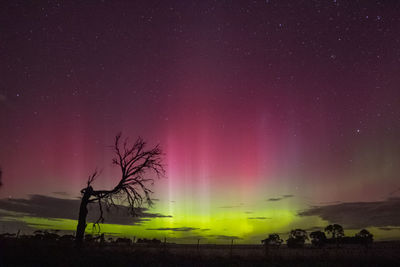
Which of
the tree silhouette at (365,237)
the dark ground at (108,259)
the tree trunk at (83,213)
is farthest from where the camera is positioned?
the tree silhouette at (365,237)

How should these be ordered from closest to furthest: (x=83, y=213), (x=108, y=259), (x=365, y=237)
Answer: (x=108, y=259), (x=83, y=213), (x=365, y=237)

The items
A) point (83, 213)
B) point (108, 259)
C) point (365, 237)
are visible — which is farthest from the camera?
point (365, 237)

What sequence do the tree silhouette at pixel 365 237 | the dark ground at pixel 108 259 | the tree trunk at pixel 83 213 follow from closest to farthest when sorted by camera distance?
the dark ground at pixel 108 259 < the tree trunk at pixel 83 213 < the tree silhouette at pixel 365 237

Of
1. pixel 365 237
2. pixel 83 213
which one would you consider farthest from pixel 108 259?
pixel 365 237

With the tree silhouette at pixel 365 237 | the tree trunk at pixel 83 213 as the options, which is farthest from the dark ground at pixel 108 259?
the tree silhouette at pixel 365 237

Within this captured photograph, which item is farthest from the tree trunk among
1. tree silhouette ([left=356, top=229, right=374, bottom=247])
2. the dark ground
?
tree silhouette ([left=356, top=229, right=374, bottom=247])

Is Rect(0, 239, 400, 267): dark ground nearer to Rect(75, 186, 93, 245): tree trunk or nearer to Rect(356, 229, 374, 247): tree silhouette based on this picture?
Rect(75, 186, 93, 245): tree trunk

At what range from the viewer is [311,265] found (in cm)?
2369

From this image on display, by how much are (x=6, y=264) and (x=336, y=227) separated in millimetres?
145156

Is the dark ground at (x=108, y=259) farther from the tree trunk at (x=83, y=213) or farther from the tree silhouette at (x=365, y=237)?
the tree silhouette at (x=365, y=237)

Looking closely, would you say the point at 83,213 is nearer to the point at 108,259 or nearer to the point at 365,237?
the point at 108,259

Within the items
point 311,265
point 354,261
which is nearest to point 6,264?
point 311,265

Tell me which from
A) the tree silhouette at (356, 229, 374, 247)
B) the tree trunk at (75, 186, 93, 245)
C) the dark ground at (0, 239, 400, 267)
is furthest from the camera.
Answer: the tree silhouette at (356, 229, 374, 247)

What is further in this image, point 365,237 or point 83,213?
point 365,237
